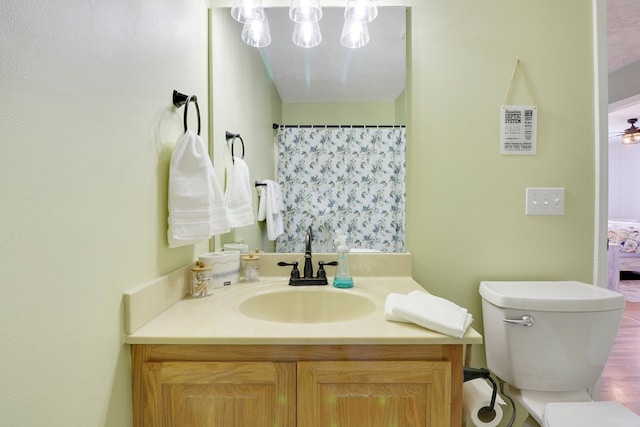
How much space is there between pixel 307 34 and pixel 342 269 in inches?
40.4

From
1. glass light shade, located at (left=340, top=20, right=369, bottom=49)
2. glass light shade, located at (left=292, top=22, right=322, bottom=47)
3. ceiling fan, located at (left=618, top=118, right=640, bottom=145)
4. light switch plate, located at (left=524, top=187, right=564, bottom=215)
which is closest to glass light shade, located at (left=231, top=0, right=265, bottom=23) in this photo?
glass light shade, located at (left=292, top=22, right=322, bottom=47)

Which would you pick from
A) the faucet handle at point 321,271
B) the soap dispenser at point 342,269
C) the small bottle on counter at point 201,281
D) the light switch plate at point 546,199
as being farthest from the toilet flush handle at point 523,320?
the small bottle on counter at point 201,281

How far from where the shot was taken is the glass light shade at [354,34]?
4.49 ft

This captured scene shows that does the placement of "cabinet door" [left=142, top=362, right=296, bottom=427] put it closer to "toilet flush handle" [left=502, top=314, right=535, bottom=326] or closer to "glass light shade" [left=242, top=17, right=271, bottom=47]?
"toilet flush handle" [left=502, top=314, right=535, bottom=326]

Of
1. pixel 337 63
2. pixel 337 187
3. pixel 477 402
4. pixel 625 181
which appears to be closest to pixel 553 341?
pixel 477 402

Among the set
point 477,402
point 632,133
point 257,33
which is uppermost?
point 632,133

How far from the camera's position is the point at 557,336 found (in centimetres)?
116

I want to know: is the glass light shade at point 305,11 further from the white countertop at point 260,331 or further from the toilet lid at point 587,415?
the toilet lid at point 587,415

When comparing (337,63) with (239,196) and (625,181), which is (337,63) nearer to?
(239,196)

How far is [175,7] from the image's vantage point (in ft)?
3.60

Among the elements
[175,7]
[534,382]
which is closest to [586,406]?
[534,382]

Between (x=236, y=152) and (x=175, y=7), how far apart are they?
589mm

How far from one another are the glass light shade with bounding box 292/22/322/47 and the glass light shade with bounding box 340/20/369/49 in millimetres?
111

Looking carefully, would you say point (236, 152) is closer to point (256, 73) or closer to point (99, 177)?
point (256, 73)
